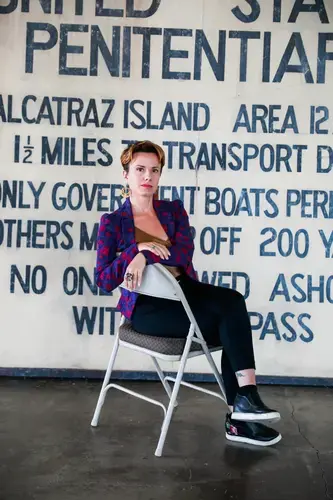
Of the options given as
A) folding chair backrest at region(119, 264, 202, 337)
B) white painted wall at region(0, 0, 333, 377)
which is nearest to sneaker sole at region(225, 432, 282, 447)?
folding chair backrest at region(119, 264, 202, 337)

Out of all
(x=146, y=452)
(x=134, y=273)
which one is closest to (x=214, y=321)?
(x=134, y=273)

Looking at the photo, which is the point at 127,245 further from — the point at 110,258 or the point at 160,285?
the point at 160,285

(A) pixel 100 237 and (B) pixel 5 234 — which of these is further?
(B) pixel 5 234

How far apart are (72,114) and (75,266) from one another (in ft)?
3.29

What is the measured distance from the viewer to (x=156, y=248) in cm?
326

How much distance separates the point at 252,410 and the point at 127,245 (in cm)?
100

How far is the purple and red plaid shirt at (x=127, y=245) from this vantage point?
327cm

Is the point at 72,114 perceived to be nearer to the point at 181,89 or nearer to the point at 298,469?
the point at 181,89

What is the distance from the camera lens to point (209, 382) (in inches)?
181

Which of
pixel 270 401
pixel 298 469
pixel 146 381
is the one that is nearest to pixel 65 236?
pixel 146 381

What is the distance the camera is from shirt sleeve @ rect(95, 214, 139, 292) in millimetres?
3258

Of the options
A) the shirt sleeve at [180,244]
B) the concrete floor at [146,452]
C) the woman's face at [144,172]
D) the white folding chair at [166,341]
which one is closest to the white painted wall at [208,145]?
the concrete floor at [146,452]

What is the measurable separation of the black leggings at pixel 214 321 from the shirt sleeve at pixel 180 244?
6.9 inches

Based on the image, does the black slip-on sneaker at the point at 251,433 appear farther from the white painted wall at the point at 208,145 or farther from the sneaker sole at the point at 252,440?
the white painted wall at the point at 208,145
